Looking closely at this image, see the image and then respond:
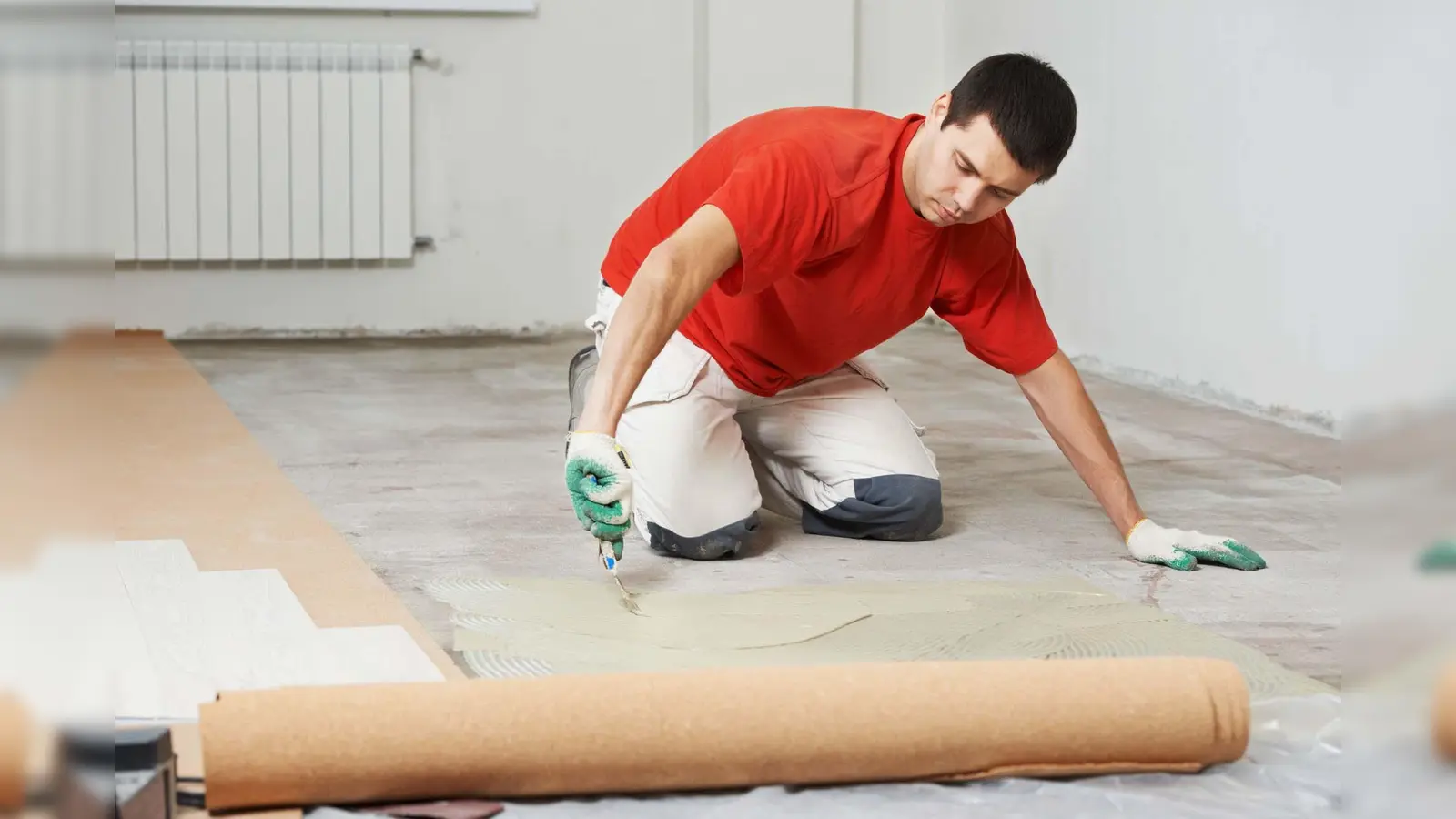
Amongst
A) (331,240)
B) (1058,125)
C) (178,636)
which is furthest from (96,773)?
(331,240)

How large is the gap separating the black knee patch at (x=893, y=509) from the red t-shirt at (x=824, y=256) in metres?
0.23

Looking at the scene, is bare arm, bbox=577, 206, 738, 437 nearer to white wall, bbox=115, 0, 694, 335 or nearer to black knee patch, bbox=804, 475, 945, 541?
black knee patch, bbox=804, 475, 945, 541

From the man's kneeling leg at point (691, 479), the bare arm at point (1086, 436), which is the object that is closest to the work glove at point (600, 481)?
the man's kneeling leg at point (691, 479)

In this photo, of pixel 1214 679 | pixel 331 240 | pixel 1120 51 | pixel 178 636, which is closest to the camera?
pixel 1214 679

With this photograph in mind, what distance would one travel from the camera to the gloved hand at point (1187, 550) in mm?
2312

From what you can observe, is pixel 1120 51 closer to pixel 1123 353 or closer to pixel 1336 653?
pixel 1123 353

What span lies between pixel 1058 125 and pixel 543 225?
3667mm

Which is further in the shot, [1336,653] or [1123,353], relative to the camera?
[1123,353]

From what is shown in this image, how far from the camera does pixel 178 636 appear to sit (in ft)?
6.04

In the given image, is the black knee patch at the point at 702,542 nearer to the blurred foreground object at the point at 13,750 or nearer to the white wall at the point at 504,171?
the blurred foreground object at the point at 13,750

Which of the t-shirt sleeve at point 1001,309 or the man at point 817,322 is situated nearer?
the man at point 817,322

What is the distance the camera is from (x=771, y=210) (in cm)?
200

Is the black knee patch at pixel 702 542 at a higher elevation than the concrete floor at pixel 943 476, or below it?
higher

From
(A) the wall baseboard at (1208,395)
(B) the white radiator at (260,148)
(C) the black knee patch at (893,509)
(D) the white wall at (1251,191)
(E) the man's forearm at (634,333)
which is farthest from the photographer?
(B) the white radiator at (260,148)
